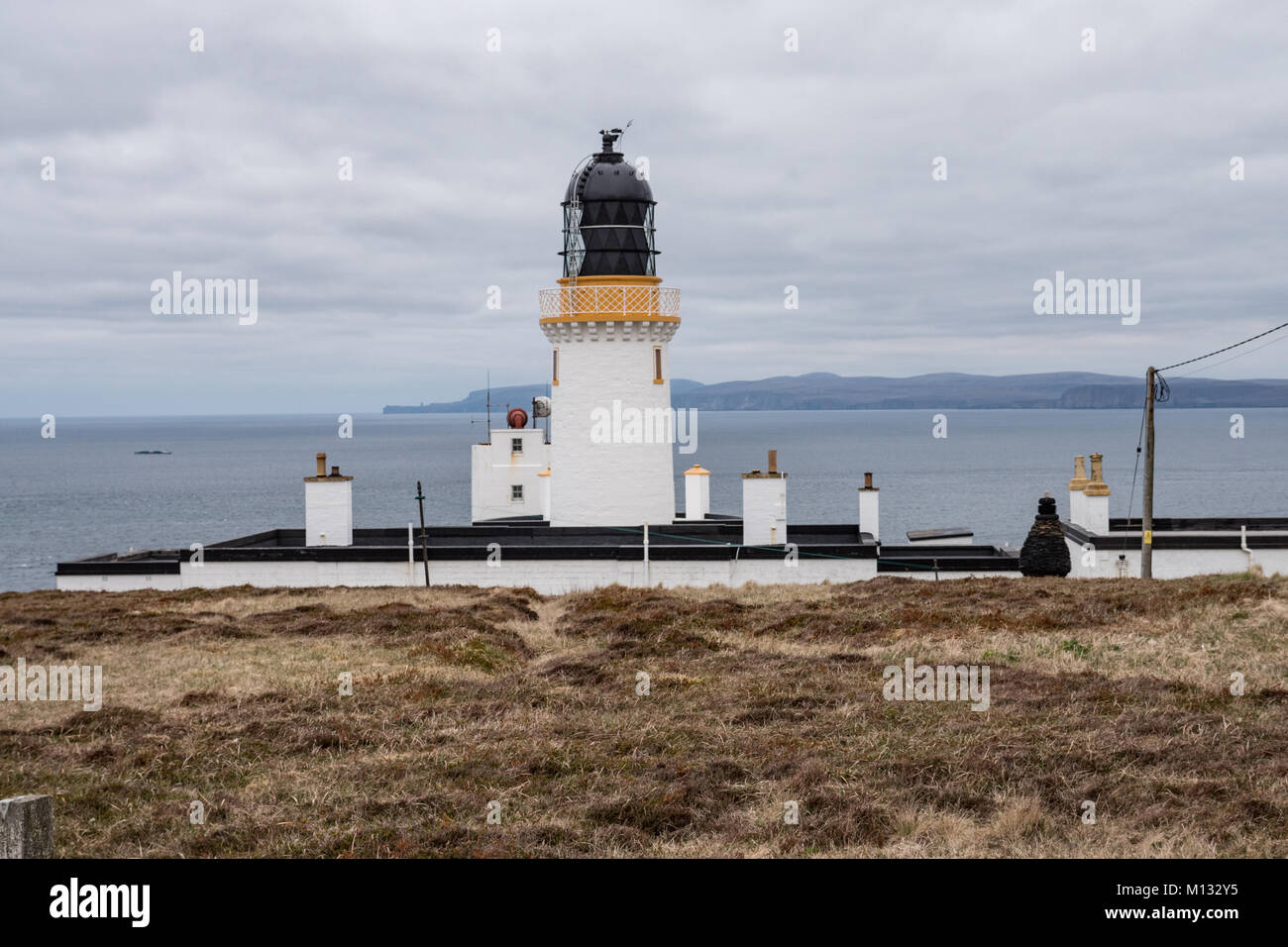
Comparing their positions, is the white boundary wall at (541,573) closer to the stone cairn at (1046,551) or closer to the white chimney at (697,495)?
the stone cairn at (1046,551)

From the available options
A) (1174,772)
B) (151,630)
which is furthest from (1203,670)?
(151,630)

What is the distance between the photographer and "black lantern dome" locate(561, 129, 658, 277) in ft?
112

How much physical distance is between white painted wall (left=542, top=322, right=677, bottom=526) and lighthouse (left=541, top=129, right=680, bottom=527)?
0.03 meters

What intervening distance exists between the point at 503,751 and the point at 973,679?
20.9 ft

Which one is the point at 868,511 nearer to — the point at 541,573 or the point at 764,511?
the point at 764,511

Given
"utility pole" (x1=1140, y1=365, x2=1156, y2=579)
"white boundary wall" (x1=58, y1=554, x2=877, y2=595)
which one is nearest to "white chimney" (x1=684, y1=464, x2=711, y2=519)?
"white boundary wall" (x1=58, y1=554, x2=877, y2=595)

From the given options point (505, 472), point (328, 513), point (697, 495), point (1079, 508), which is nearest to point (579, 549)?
point (697, 495)

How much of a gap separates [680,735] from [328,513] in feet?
70.7

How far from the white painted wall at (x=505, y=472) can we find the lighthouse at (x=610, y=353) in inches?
551

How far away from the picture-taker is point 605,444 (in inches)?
1366

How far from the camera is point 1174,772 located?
33.9 ft

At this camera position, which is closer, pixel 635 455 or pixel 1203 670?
pixel 1203 670

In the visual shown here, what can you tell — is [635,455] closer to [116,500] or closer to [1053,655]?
[1053,655]

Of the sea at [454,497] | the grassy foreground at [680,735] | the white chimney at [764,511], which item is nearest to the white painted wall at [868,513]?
the white chimney at [764,511]
